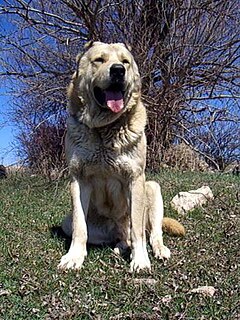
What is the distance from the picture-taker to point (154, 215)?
12.5 feet

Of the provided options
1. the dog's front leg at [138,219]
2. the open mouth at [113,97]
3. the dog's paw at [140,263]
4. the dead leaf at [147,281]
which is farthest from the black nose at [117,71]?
the dead leaf at [147,281]

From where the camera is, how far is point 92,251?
11.7 ft

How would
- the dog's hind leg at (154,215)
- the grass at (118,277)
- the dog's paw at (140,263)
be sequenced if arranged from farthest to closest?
the dog's hind leg at (154,215), the dog's paw at (140,263), the grass at (118,277)

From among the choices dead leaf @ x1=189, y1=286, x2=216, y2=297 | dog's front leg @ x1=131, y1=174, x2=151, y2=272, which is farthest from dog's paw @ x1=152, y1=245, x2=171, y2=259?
dead leaf @ x1=189, y1=286, x2=216, y2=297

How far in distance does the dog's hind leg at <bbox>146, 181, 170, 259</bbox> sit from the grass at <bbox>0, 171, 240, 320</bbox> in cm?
14

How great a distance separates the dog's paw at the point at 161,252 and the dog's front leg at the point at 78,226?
1.75 ft

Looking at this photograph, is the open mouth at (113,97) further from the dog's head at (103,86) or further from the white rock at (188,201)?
the white rock at (188,201)

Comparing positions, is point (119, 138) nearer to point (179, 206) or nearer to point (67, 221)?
point (67, 221)

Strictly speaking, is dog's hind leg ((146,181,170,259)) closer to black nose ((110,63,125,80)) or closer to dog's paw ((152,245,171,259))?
dog's paw ((152,245,171,259))

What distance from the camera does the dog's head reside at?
3.33 metres

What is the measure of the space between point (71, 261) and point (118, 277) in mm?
432

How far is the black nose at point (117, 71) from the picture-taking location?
325cm

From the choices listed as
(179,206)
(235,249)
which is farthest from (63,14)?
(235,249)

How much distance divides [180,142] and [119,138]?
609cm
